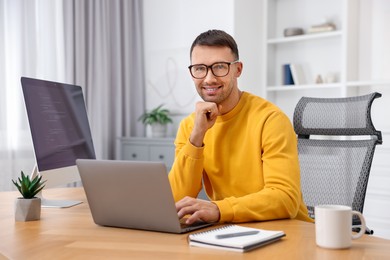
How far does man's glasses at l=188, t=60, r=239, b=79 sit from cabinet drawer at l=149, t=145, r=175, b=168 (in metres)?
2.37

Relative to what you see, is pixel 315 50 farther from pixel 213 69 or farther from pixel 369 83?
pixel 213 69

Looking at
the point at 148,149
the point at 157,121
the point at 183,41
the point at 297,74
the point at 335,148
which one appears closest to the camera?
the point at 335,148

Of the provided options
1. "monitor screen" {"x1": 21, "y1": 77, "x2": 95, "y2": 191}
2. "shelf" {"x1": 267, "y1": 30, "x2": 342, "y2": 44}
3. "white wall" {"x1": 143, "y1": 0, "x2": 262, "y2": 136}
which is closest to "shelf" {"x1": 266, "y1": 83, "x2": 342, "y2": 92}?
"white wall" {"x1": 143, "y1": 0, "x2": 262, "y2": 136}

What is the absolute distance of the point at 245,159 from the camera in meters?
1.66

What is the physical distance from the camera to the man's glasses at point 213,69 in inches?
65.7

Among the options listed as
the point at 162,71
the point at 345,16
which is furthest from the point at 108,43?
the point at 345,16

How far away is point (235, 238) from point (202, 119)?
0.56 metres

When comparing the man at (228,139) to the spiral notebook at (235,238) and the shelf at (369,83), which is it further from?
the shelf at (369,83)

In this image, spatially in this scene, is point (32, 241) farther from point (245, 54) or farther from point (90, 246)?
point (245, 54)

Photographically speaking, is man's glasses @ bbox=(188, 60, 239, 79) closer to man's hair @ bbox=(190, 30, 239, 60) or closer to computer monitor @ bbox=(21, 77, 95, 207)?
man's hair @ bbox=(190, 30, 239, 60)

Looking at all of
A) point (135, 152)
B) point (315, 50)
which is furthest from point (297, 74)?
point (135, 152)

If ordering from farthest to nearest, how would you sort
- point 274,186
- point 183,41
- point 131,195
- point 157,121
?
point 183,41 < point 157,121 < point 274,186 < point 131,195

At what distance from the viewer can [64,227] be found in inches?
55.0

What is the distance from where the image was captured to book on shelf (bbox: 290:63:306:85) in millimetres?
4078
